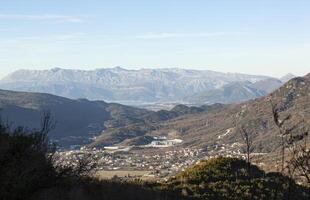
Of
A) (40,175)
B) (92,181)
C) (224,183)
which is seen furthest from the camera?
(224,183)

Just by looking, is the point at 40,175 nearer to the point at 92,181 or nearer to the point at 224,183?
the point at 92,181

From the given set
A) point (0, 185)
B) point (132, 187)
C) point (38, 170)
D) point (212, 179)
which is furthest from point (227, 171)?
point (0, 185)

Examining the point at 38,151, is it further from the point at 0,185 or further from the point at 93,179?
the point at 93,179

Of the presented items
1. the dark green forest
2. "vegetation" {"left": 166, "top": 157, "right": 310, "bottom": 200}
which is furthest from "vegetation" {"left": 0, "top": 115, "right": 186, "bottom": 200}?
"vegetation" {"left": 166, "top": 157, "right": 310, "bottom": 200}

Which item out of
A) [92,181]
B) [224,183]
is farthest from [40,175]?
[224,183]

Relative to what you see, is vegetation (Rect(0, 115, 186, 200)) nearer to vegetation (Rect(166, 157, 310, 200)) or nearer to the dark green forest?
the dark green forest

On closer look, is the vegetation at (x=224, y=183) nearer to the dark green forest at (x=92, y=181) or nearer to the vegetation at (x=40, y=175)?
the dark green forest at (x=92, y=181)

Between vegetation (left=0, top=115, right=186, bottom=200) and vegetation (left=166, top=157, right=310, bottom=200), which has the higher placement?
vegetation (left=0, top=115, right=186, bottom=200)

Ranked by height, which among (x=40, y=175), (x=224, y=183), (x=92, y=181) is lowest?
(x=224, y=183)

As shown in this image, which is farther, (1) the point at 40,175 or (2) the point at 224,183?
(2) the point at 224,183

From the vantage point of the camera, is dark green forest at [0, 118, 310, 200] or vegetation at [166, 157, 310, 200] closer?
dark green forest at [0, 118, 310, 200]

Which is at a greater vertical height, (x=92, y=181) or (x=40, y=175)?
(x=40, y=175)
